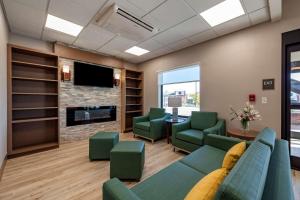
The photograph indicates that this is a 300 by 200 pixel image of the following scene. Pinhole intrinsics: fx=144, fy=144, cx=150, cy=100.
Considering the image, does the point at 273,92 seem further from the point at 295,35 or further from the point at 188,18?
the point at 188,18

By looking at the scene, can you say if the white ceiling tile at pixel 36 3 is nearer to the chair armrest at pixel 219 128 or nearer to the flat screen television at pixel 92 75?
the flat screen television at pixel 92 75

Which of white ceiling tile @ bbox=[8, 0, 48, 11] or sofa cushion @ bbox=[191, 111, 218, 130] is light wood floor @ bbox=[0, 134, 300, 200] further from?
white ceiling tile @ bbox=[8, 0, 48, 11]

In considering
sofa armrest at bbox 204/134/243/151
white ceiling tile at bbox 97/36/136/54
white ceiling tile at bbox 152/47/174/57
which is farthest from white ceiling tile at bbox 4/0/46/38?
sofa armrest at bbox 204/134/243/151

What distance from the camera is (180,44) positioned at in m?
3.88

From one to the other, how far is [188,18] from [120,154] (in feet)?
8.56

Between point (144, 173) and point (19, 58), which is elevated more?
point (19, 58)

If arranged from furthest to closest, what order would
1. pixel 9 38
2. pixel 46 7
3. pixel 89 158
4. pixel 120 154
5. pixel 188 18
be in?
pixel 9 38, pixel 89 158, pixel 188 18, pixel 46 7, pixel 120 154

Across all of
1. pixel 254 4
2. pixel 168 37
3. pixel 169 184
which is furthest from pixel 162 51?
pixel 169 184

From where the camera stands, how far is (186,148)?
300cm

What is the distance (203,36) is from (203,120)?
1974 mm

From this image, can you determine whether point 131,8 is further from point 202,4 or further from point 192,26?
point 192,26

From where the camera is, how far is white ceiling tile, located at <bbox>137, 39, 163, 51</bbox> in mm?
3744

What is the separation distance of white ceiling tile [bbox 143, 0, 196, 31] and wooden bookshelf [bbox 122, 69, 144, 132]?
2.66m

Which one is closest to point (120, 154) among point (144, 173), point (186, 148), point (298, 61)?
point (144, 173)
